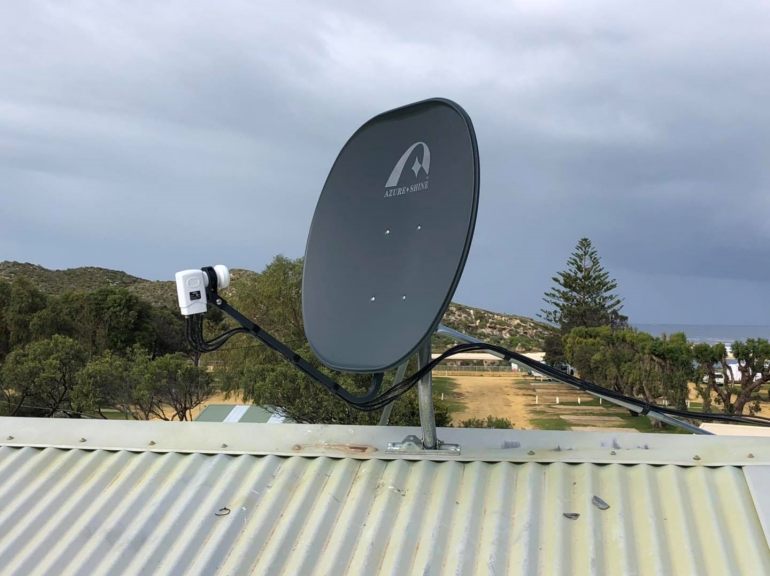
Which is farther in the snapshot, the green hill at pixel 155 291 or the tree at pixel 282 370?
the green hill at pixel 155 291

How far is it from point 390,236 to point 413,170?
0.29m

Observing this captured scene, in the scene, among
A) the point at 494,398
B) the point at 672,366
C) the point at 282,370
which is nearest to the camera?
the point at 282,370

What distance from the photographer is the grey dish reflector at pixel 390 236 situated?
2.38 metres

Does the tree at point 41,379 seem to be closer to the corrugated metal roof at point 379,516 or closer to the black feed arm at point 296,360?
the corrugated metal roof at point 379,516

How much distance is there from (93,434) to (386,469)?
1499 mm

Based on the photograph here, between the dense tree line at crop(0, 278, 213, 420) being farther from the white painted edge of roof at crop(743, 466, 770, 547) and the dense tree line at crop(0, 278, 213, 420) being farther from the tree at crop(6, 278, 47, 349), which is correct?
the white painted edge of roof at crop(743, 466, 770, 547)

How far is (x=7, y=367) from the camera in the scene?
1984cm

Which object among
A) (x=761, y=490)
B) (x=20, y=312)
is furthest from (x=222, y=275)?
(x=20, y=312)

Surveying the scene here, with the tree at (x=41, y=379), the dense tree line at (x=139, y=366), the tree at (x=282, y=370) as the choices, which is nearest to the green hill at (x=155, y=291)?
the dense tree line at (x=139, y=366)

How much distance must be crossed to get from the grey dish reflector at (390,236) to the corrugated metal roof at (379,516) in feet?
1.85

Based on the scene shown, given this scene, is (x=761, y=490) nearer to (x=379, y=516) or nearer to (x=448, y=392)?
(x=379, y=516)

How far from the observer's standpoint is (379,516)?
2.48 m

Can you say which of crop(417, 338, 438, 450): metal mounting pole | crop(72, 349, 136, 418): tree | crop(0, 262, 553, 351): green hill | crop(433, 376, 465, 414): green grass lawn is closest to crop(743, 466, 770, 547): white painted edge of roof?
crop(417, 338, 438, 450): metal mounting pole

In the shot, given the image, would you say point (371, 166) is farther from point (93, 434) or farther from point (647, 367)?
point (647, 367)
